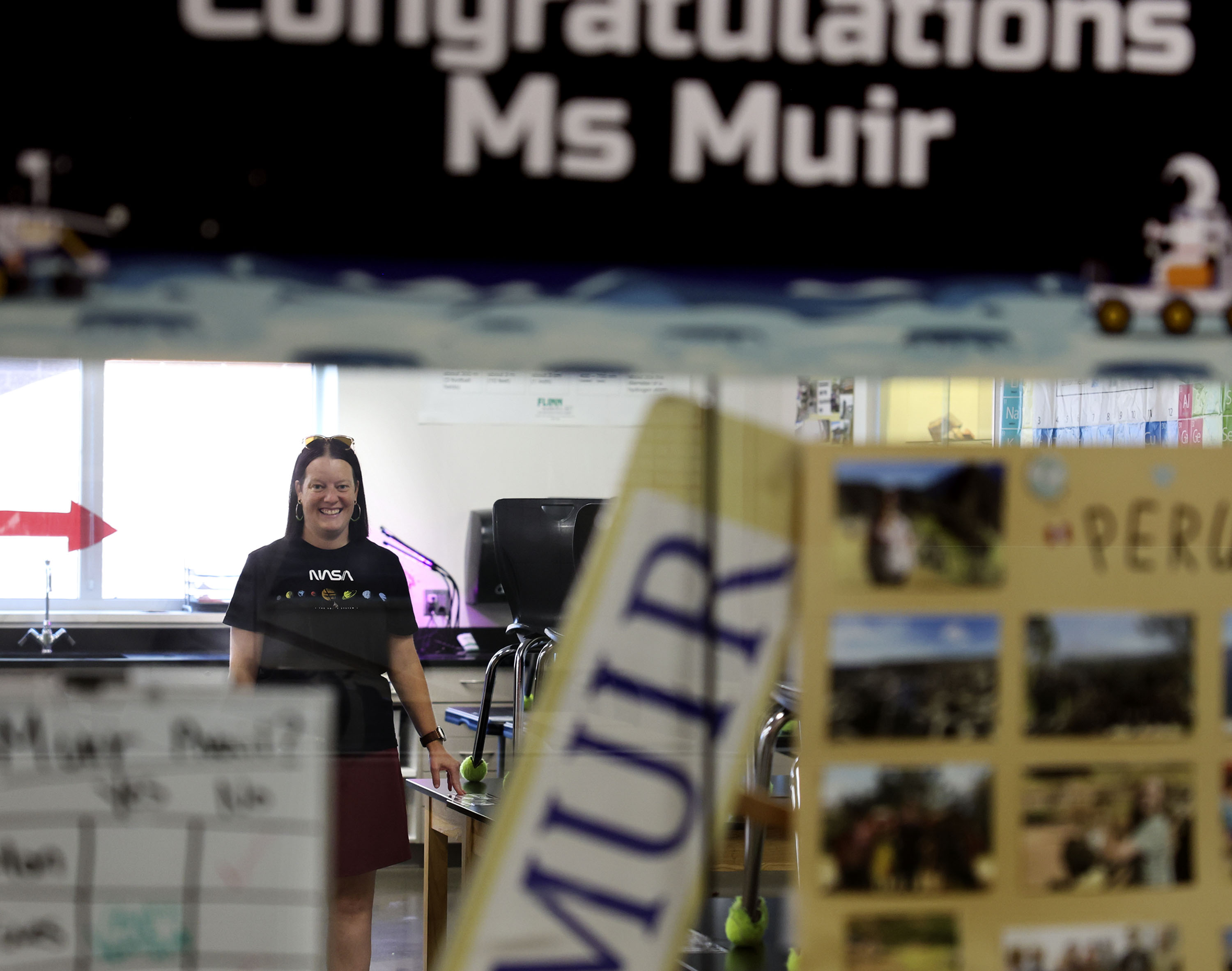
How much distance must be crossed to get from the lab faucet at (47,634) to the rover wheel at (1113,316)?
83cm

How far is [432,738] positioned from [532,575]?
0.52ft

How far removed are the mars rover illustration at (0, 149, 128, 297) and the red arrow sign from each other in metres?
0.16

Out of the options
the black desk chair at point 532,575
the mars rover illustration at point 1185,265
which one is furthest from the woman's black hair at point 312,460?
the mars rover illustration at point 1185,265

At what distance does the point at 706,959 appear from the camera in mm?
1098

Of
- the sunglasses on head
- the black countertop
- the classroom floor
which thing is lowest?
the classroom floor

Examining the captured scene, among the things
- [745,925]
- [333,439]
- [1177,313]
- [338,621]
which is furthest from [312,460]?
[1177,313]

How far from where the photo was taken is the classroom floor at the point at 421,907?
39.5 inches

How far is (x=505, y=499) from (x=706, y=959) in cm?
44

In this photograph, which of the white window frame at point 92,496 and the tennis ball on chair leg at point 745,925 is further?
the tennis ball on chair leg at point 745,925

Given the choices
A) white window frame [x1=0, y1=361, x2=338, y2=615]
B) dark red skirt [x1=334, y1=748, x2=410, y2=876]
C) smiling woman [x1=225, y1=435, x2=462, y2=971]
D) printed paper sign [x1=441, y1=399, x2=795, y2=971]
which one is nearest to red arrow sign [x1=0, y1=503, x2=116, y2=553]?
white window frame [x1=0, y1=361, x2=338, y2=615]

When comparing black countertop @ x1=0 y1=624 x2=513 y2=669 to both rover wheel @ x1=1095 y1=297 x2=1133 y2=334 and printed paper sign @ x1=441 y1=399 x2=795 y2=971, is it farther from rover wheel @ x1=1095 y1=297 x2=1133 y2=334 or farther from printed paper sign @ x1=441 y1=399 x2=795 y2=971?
Answer: rover wheel @ x1=1095 y1=297 x2=1133 y2=334

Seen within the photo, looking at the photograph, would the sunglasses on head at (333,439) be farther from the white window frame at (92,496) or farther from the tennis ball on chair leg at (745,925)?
the tennis ball on chair leg at (745,925)

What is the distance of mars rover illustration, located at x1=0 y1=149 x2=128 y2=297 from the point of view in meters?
0.92

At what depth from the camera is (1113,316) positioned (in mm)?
1004
